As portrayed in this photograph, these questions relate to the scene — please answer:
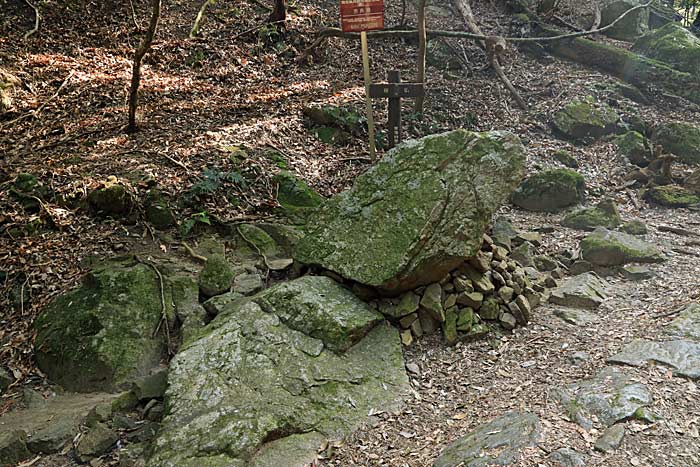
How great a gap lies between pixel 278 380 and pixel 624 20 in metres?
14.4

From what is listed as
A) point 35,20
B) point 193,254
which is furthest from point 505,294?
point 35,20

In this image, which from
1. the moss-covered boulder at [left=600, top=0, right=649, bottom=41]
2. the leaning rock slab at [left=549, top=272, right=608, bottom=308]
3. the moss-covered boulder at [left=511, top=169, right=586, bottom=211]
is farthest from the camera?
the moss-covered boulder at [left=600, top=0, right=649, bottom=41]

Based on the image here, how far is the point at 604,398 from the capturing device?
10.9 ft

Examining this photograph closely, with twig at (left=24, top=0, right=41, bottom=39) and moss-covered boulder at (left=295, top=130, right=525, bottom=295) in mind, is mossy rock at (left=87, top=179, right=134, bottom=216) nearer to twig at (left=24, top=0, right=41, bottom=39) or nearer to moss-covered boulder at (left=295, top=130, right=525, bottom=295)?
moss-covered boulder at (left=295, top=130, right=525, bottom=295)

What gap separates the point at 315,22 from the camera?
11664mm

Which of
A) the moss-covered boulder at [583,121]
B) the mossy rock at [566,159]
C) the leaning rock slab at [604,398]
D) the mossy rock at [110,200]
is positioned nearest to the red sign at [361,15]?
the mossy rock at [110,200]

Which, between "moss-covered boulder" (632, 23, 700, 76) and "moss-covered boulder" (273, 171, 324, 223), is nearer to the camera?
"moss-covered boulder" (273, 171, 324, 223)

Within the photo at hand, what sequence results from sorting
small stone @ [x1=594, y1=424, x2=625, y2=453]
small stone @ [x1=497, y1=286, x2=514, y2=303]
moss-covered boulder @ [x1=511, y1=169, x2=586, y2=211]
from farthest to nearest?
moss-covered boulder @ [x1=511, y1=169, x2=586, y2=211]
small stone @ [x1=497, y1=286, x2=514, y2=303]
small stone @ [x1=594, y1=424, x2=625, y2=453]

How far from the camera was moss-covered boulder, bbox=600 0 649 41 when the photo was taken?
1380 cm

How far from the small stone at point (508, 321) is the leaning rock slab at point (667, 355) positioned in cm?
94

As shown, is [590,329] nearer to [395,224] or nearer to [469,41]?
[395,224]

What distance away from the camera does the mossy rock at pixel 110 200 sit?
18.4 ft

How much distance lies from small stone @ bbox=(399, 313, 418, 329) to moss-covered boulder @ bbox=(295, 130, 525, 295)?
25cm

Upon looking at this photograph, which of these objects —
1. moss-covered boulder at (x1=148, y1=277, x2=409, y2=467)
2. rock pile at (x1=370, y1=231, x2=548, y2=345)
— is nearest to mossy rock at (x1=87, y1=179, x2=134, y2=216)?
moss-covered boulder at (x1=148, y1=277, x2=409, y2=467)
